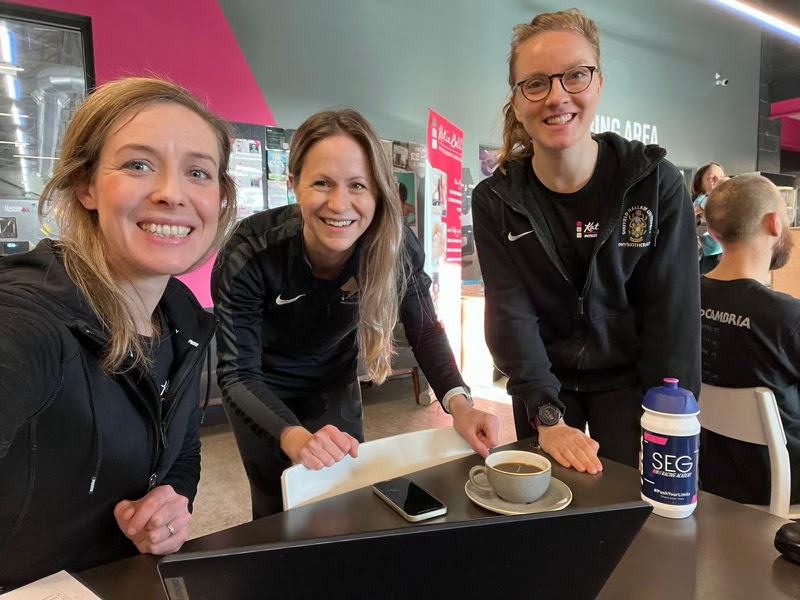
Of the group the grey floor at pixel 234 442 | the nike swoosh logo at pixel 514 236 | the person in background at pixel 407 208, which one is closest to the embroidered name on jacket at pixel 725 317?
the nike swoosh logo at pixel 514 236

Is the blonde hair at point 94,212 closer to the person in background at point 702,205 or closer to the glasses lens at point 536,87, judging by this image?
the glasses lens at point 536,87

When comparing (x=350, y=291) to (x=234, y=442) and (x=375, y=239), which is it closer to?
(x=375, y=239)

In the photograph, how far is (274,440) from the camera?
46.9 inches

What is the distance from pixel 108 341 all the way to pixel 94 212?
26 cm

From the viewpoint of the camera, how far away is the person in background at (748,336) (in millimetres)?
1500

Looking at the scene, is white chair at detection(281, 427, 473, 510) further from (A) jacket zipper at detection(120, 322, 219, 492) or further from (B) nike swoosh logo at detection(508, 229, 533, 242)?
(B) nike swoosh logo at detection(508, 229, 533, 242)

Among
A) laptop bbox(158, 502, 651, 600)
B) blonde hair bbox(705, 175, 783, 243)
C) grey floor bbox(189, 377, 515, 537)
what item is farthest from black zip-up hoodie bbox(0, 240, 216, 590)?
blonde hair bbox(705, 175, 783, 243)

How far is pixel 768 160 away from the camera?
27.1 feet

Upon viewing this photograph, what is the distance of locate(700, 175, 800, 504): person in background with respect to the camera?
150cm

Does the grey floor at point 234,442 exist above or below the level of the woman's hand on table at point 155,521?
below

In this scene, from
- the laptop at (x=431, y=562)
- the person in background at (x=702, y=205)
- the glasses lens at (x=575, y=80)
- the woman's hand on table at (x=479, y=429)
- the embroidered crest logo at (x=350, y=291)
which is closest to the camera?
the laptop at (x=431, y=562)

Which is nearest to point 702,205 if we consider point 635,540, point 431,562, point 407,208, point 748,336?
point 407,208

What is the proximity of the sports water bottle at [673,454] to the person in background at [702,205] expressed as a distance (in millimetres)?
2870

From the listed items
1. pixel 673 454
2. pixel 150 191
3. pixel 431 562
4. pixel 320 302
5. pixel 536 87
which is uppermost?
pixel 536 87
